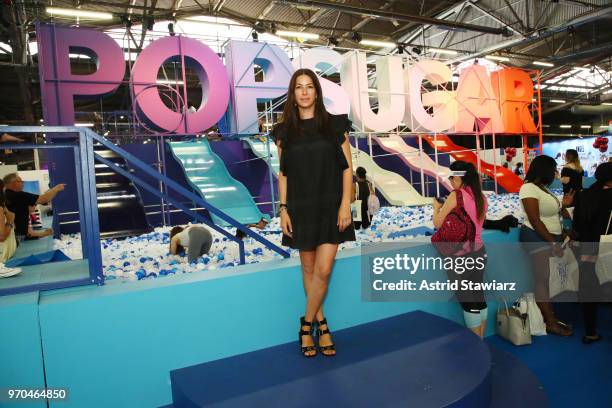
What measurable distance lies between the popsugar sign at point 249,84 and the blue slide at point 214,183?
81cm

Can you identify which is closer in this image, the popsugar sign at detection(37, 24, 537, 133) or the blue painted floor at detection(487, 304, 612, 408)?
the blue painted floor at detection(487, 304, 612, 408)

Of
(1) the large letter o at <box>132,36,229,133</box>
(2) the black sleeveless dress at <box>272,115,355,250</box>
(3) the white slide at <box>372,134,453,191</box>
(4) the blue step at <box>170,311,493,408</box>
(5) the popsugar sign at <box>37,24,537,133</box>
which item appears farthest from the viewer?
(3) the white slide at <box>372,134,453,191</box>

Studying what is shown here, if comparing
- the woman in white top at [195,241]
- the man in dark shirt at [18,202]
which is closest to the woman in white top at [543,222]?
the woman in white top at [195,241]

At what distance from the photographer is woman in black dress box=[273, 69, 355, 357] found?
2008 mm

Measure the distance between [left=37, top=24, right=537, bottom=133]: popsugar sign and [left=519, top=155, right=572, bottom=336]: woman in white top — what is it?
197 inches

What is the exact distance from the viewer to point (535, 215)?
3033 mm

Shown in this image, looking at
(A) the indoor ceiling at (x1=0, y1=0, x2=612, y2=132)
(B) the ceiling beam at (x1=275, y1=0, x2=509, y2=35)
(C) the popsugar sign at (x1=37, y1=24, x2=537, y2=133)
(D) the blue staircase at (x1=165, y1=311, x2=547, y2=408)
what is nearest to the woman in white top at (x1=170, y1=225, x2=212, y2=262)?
(D) the blue staircase at (x1=165, y1=311, x2=547, y2=408)

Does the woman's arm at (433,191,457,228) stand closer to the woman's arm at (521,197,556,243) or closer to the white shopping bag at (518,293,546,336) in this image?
the woman's arm at (521,197,556,243)

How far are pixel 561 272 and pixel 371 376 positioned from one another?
210cm

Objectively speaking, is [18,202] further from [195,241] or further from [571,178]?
[571,178]

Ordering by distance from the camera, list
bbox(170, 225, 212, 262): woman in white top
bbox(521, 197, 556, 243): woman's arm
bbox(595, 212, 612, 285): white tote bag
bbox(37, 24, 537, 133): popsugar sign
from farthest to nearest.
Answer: bbox(37, 24, 537, 133): popsugar sign
bbox(170, 225, 212, 262): woman in white top
bbox(521, 197, 556, 243): woman's arm
bbox(595, 212, 612, 285): white tote bag

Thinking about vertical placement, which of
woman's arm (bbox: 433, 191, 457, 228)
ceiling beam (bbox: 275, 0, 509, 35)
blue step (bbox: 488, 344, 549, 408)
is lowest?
→ blue step (bbox: 488, 344, 549, 408)

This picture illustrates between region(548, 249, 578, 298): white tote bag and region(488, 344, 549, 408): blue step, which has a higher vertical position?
region(548, 249, 578, 298): white tote bag

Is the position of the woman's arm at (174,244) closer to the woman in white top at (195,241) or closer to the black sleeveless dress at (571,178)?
the woman in white top at (195,241)
